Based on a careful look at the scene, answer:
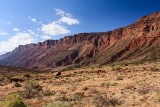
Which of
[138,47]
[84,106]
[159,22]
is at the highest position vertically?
[159,22]

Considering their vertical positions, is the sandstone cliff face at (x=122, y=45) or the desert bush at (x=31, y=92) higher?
the sandstone cliff face at (x=122, y=45)

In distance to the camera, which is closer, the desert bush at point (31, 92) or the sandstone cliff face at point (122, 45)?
the desert bush at point (31, 92)

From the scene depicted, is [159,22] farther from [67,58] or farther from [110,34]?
[67,58]

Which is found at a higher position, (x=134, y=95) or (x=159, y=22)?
(x=159, y=22)

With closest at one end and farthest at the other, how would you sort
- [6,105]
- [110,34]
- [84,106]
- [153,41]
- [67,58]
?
[6,105]
[84,106]
[153,41]
[110,34]
[67,58]

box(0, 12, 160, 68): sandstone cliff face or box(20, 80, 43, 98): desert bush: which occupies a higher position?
box(0, 12, 160, 68): sandstone cliff face

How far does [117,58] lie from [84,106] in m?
111

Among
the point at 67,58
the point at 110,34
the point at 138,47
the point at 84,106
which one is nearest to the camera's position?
the point at 84,106

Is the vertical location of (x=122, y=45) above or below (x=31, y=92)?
above

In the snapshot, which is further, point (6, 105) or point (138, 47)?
point (138, 47)

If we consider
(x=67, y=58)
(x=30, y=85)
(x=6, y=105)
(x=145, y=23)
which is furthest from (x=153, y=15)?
(x=6, y=105)

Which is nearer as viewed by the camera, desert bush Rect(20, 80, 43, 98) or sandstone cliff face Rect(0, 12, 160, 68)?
desert bush Rect(20, 80, 43, 98)

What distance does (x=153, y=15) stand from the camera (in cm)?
13188

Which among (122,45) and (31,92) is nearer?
(31,92)
